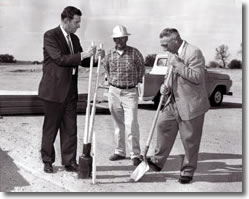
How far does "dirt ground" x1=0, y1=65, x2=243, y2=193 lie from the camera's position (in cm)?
520

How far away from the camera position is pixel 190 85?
514 centimetres

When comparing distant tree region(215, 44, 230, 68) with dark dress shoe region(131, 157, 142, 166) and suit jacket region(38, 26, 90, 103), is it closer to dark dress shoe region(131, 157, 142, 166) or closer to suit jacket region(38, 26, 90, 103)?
dark dress shoe region(131, 157, 142, 166)

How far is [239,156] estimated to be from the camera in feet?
19.9

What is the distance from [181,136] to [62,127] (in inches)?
44.3

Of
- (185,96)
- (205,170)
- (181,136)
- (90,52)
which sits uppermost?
(90,52)

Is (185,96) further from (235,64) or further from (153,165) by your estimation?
(235,64)

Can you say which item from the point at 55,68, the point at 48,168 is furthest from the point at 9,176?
the point at 55,68

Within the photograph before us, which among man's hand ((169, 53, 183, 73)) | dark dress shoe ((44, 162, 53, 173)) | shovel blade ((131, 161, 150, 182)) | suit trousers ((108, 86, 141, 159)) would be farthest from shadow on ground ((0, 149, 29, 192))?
man's hand ((169, 53, 183, 73))

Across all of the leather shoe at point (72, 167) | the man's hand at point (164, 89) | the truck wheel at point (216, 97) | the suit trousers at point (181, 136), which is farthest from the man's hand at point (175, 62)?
the truck wheel at point (216, 97)

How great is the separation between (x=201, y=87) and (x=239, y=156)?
1.24 metres

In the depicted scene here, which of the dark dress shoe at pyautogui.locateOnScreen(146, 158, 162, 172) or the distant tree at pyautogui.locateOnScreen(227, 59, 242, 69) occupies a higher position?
the distant tree at pyautogui.locateOnScreen(227, 59, 242, 69)

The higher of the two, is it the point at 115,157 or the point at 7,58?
the point at 7,58

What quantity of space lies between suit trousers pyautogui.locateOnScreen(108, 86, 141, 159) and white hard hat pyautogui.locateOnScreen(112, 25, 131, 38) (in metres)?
0.58

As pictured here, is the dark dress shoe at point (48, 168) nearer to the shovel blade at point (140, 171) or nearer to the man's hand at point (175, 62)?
the shovel blade at point (140, 171)
